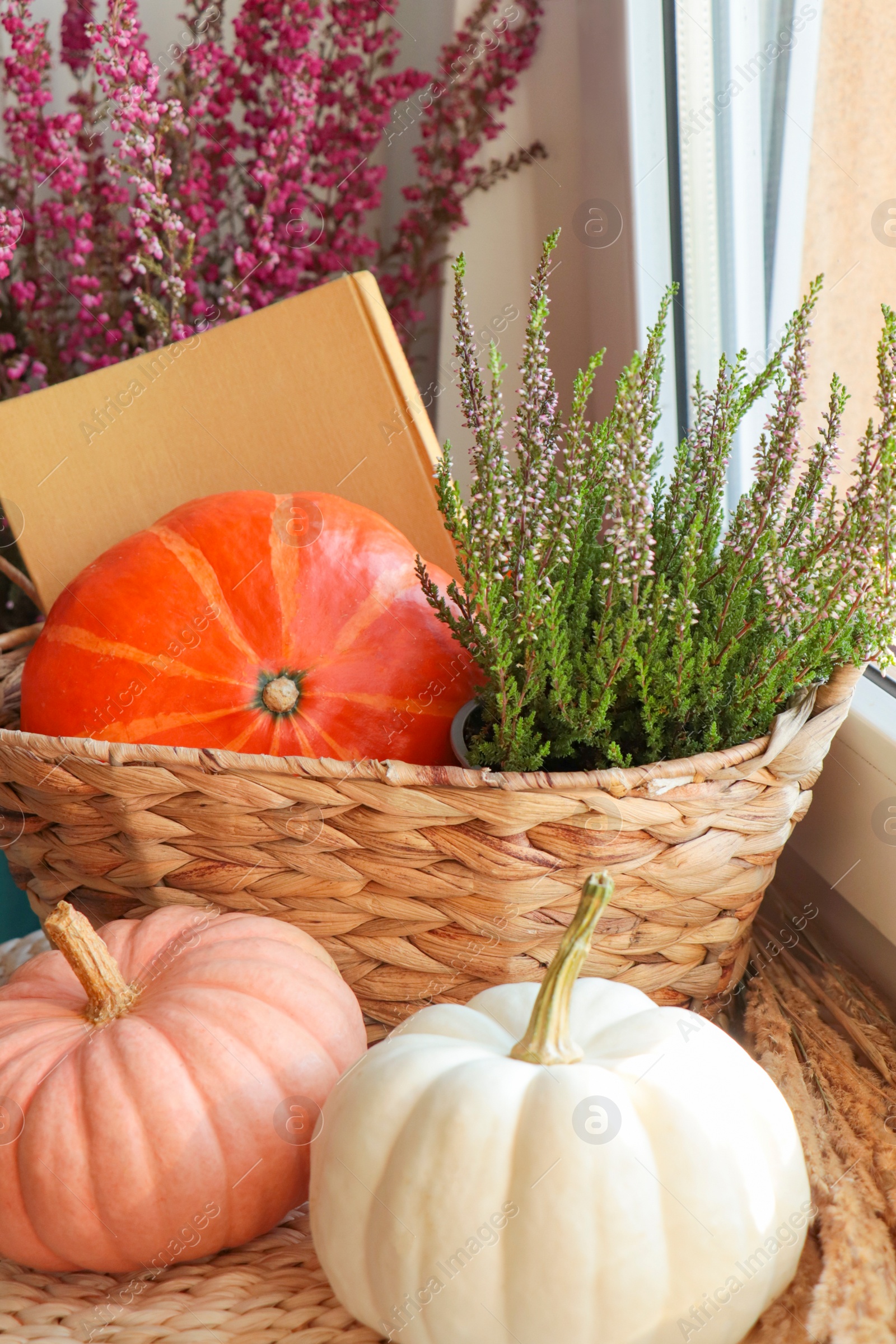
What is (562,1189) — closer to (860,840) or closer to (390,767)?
(390,767)

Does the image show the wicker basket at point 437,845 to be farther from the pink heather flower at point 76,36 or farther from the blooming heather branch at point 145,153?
the pink heather flower at point 76,36

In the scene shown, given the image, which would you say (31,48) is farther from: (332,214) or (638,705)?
(638,705)

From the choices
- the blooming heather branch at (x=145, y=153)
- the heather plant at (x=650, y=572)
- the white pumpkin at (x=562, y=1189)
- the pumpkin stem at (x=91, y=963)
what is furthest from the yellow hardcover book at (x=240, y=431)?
the white pumpkin at (x=562, y=1189)

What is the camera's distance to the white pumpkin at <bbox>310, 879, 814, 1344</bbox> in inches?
20.3

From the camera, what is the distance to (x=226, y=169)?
150 centimetres

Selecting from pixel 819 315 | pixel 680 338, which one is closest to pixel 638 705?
pixel 819 315

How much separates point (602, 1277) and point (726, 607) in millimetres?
430

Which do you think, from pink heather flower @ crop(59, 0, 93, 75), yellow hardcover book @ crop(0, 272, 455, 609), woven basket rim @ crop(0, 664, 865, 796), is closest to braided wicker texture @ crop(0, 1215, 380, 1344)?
woven basket rim @ crop(0, 664, 865, 796)

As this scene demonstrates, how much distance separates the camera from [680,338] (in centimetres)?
127

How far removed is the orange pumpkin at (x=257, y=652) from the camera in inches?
33.5

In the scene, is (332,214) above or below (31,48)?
below

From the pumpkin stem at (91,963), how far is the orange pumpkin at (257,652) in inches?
8.3

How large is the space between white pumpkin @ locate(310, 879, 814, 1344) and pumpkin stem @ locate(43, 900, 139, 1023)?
0.18 meters

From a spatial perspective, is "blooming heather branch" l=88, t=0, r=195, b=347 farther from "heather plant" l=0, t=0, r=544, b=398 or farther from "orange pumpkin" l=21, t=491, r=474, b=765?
"orange pumpkin" l=21, t=491, r=474, b=765
